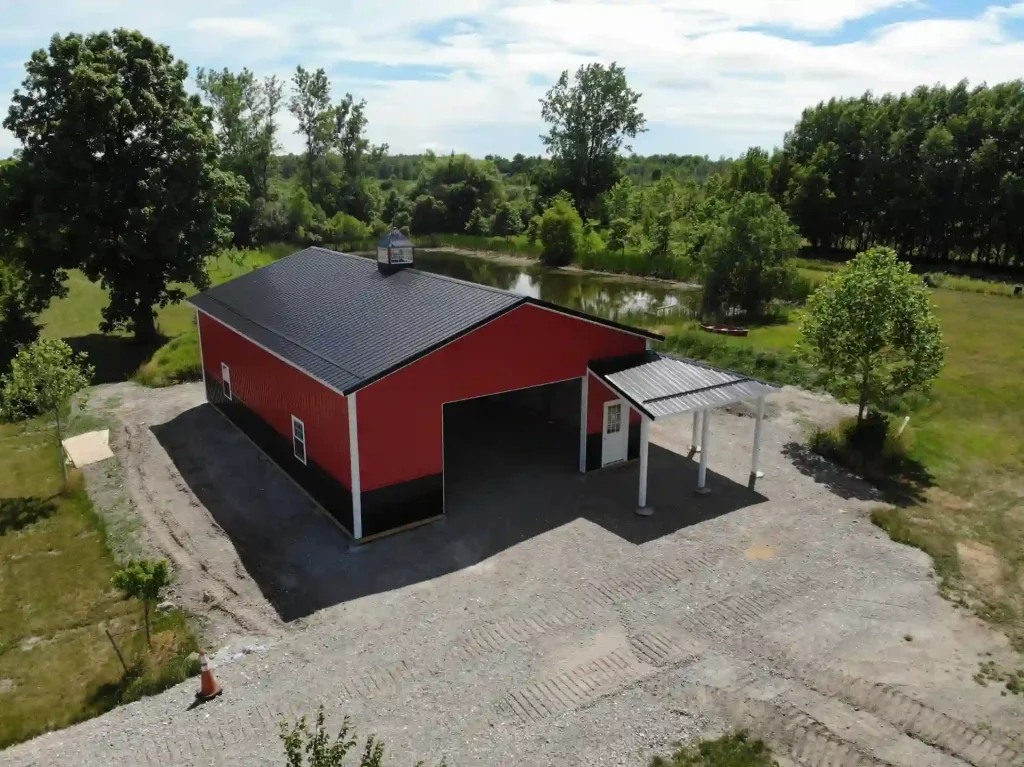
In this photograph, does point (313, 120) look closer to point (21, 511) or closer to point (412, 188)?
point (412, 188)

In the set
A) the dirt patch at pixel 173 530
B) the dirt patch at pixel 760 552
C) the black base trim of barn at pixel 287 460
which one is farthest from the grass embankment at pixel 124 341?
the dirt patch at pixel 760 552

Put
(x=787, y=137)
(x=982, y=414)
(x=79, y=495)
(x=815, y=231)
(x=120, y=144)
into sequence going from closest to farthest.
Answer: (x=79, y=495) → (x=982, y=414) → (x=120, y=144) → (x=815, y=231) → (x=787, y=137)

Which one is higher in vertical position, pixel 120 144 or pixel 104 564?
pixel 120 144

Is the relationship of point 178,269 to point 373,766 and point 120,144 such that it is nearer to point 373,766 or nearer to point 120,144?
point 120,144

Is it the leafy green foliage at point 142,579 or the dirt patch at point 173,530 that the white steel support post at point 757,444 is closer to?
the dirt patch at point 173,530

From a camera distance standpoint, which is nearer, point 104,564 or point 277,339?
point 104,564

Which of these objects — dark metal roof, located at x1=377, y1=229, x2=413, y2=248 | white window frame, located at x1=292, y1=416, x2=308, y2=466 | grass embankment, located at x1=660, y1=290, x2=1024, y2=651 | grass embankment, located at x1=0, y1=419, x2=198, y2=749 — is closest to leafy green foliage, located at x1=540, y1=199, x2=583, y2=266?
grass embankment, located at x1=660, y1=290, x2=1024, y2=651

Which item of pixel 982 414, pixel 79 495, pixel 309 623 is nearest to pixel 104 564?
pixel 79 495
